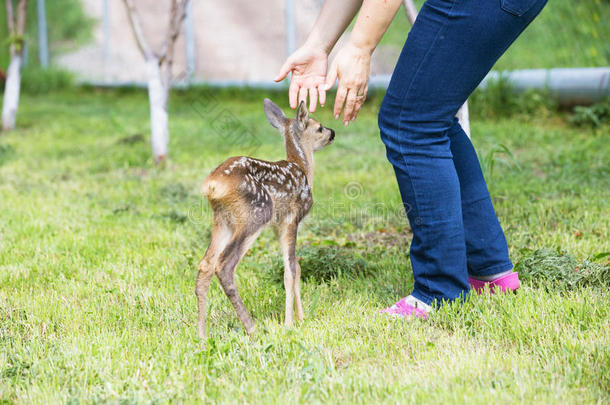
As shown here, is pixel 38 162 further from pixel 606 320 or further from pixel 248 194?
pixel 606 320

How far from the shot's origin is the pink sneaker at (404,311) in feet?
9.79

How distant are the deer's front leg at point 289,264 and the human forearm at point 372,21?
3.10 ft

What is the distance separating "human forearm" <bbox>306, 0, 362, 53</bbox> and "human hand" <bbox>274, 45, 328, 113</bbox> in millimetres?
42

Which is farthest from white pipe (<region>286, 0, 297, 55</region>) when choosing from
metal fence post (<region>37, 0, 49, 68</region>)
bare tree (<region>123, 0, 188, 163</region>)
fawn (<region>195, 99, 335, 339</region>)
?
fawn (<region>195, 99, 335, 339</region>)

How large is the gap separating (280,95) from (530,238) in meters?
7.91

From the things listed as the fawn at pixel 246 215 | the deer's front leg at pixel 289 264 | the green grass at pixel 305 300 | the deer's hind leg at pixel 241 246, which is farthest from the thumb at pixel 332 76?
the green grass at pixel 305 300

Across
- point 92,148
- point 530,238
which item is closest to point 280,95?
point 92,148

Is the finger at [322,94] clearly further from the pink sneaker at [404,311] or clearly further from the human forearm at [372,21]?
the pink sneaker at [404,311]

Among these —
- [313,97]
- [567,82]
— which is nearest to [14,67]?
[567,82]

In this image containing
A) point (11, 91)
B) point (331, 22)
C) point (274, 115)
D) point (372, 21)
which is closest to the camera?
point (372, 21)

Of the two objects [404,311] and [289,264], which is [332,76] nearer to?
[289,264]

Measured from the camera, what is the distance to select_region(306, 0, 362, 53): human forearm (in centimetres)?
316

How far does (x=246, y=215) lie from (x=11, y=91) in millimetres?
8115

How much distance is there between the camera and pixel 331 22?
10.4ft
